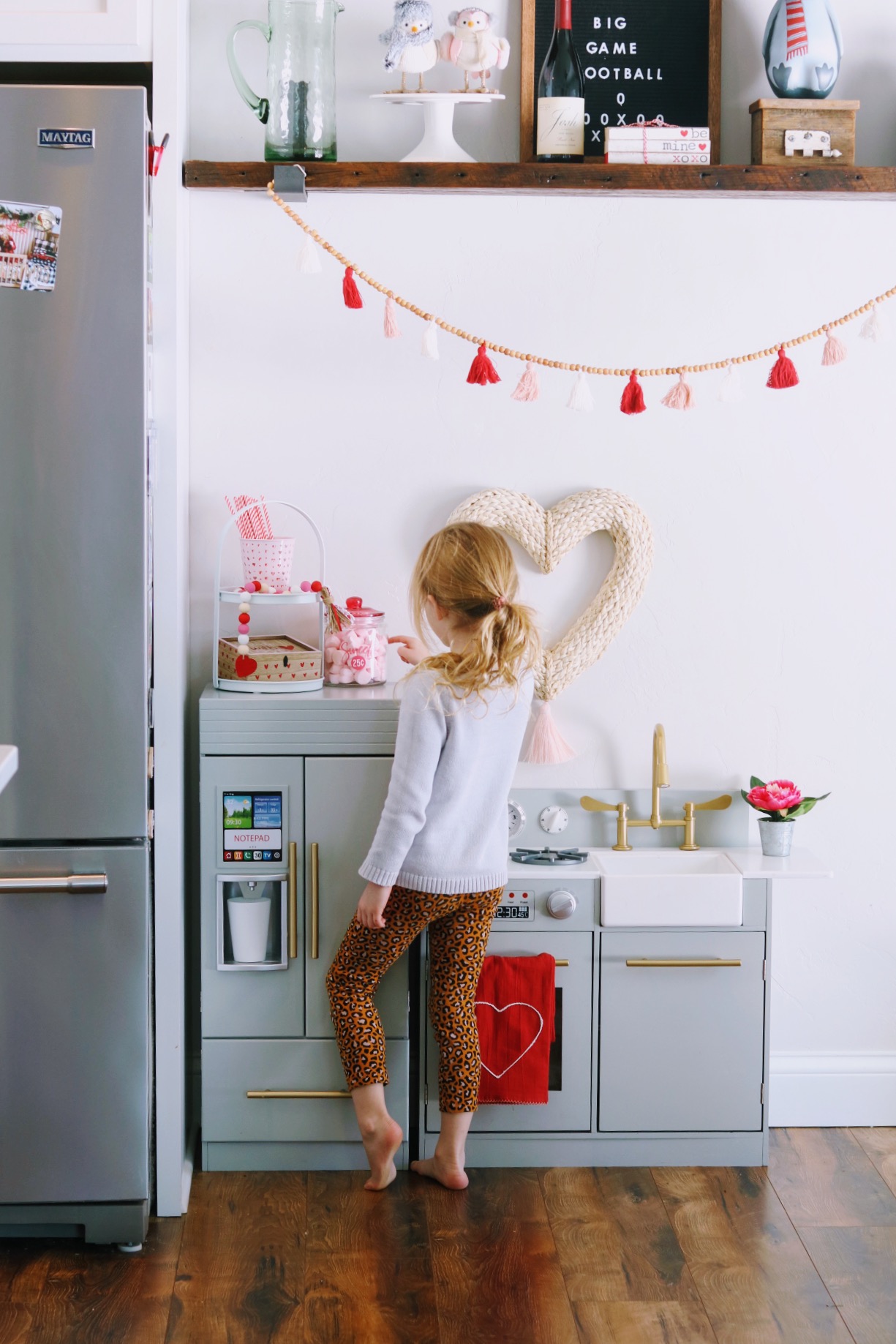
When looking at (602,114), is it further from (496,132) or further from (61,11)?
(61,11)

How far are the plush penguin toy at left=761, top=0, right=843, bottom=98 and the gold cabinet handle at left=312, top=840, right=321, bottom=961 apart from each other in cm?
172

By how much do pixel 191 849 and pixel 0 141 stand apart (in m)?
1.30

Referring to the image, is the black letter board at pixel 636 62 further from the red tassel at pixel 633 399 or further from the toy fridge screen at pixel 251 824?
the toy fridge screen at pixel 251 824

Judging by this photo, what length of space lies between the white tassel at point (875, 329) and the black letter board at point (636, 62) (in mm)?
533

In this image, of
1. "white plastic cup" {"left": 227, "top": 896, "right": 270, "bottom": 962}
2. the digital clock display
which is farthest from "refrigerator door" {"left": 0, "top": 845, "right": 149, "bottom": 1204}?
the digital clock display

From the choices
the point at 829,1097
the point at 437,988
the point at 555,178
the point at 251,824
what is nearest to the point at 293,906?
the point at 251,824

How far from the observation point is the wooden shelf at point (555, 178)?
242 cm

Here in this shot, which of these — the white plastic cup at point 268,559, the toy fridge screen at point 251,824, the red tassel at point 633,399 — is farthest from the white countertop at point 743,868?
the red tassel at point 633,399

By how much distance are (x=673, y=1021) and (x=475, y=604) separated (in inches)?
36.2

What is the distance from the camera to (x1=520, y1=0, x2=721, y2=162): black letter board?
255 centimetres

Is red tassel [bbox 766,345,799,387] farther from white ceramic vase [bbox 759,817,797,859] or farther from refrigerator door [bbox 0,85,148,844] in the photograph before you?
refrigerator door [bbox 0,85,148,844]

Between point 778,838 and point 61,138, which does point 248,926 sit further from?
point 61,138

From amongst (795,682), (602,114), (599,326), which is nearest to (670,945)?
(795,682)

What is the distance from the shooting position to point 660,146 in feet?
8.11
